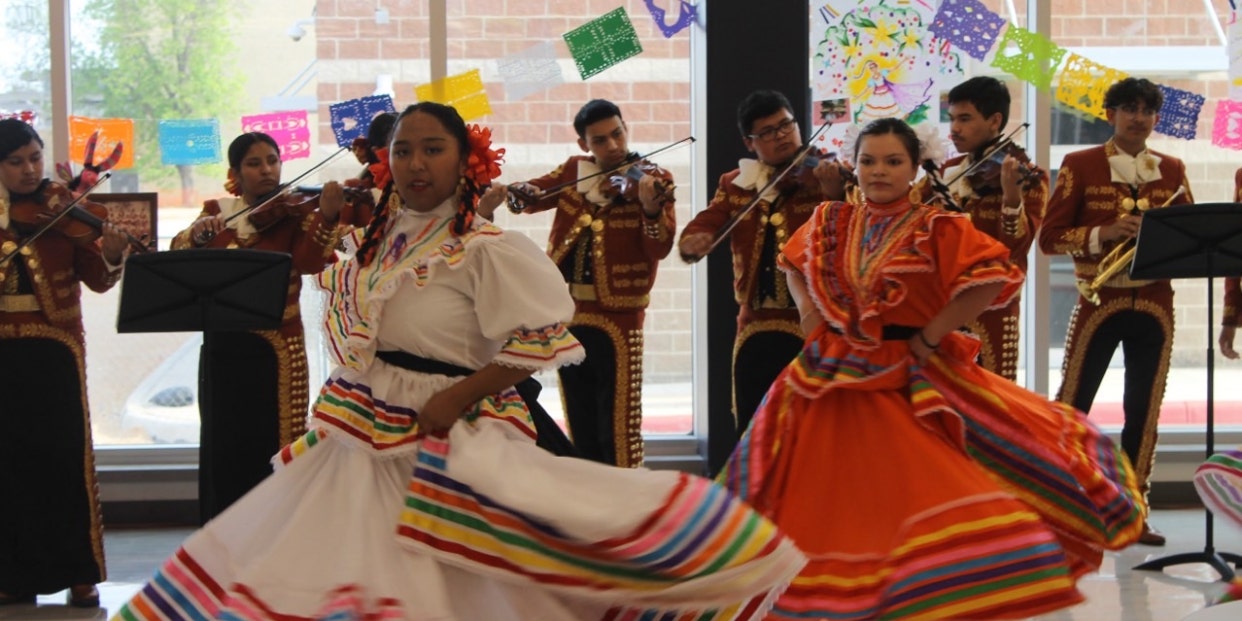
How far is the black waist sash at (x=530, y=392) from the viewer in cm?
288

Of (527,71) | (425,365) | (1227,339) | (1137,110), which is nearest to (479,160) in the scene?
(425,365)

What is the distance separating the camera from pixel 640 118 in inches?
249

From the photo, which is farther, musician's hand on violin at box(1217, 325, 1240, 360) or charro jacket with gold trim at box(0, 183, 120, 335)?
musician's hand on violin at box(1217, 325, 1240, 360)

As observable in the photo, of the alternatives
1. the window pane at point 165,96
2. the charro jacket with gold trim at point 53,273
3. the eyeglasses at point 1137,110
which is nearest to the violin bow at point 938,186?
the eyeglasses at point 1137,110

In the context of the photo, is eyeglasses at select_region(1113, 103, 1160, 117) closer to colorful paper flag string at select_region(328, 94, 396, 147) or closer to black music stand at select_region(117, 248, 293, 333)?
colorful paper flag string at select_region(328, 94, 396, 147)

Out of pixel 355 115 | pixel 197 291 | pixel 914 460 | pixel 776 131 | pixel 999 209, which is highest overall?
pixel 355 115

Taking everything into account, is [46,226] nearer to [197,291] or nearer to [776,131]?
[197,291]

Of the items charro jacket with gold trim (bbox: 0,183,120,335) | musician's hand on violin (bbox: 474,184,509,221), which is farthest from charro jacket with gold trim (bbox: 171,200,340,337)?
musician's hand on violin (bbox: 474,184,509,221)

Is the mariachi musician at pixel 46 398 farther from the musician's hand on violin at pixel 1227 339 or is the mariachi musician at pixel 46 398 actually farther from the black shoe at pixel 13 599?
the musician's hand on violin at pixel 1227 339

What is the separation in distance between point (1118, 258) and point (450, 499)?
10.9 ft

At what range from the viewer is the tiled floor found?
4.40 m

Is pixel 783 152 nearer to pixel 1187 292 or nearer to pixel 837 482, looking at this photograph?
pixel 837 482

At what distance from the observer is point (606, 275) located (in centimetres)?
527

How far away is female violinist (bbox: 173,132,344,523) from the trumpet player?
2.63m
